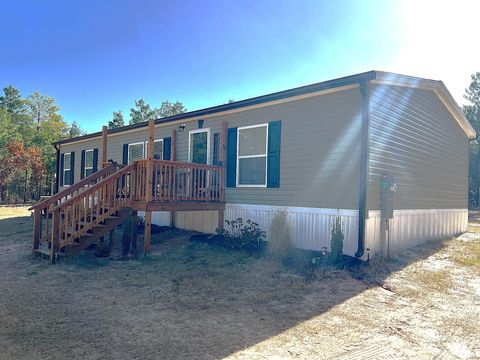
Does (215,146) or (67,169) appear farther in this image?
(67,169)

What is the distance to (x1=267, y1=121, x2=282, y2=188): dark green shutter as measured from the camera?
7.99m

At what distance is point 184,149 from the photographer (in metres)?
10.5

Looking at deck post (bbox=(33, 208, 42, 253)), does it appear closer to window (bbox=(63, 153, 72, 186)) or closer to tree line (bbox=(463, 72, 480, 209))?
window (bbox=(63, 153, 72, 186))

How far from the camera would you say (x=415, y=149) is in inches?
345

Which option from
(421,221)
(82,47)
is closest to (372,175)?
(421,221)

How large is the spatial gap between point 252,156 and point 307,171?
159 centimetres

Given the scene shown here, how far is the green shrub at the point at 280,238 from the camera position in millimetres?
7060

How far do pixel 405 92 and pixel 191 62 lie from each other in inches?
368

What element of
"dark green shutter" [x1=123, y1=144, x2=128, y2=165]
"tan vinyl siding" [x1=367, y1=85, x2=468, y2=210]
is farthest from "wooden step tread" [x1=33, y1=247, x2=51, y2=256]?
"tan vinyl siding" [x1=367, y1=85, x2=468, y2=210]

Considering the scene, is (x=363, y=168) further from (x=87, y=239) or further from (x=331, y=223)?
(x=87, y=239)

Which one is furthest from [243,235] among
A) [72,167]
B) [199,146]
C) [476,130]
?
[476,130]

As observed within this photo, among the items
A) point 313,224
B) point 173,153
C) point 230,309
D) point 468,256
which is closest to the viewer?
point 230,309

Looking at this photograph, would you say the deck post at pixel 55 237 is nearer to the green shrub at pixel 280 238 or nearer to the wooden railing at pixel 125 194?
the wooden railing at pixel 125 194

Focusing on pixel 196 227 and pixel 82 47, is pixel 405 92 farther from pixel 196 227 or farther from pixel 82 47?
pixel 82 47
